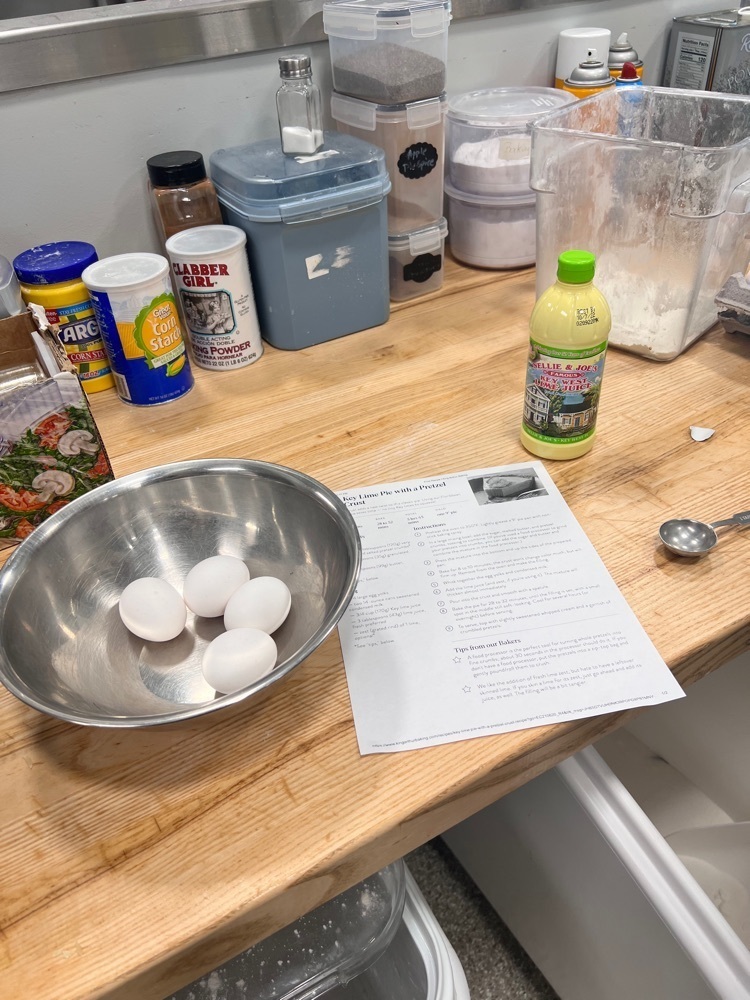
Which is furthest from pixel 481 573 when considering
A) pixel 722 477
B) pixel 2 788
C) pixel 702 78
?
pixel 702 78

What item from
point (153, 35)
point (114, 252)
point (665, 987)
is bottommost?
point (665, 987)

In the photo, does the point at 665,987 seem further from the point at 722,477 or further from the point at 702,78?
the point at 702,78

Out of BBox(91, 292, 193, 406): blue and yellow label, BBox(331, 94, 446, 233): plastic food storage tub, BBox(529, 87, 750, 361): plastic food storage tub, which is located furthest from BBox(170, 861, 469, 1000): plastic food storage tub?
BBox(331, 94, 446, 233): plastic food storage tub

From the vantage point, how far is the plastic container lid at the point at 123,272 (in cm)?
75

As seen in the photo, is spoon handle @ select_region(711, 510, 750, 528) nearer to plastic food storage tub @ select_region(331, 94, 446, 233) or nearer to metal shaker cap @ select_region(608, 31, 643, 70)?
plastic food storage tub @ select_region(331, 94, 446, 233)

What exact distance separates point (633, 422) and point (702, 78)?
29.6 inches

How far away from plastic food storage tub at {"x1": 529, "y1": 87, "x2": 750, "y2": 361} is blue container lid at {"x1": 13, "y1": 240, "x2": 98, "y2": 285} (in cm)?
52

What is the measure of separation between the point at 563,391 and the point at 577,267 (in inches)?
4.4

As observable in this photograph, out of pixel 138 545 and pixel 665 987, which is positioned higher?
pixel 138 545

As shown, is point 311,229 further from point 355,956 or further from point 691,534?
point 355,956

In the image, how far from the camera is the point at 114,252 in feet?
3.11

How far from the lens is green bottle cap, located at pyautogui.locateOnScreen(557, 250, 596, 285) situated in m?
0.62

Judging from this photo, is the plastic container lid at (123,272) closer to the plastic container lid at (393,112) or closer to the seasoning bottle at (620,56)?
the plastic container lid at (393,112)

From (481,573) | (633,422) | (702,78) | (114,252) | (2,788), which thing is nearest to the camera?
(2,788)
